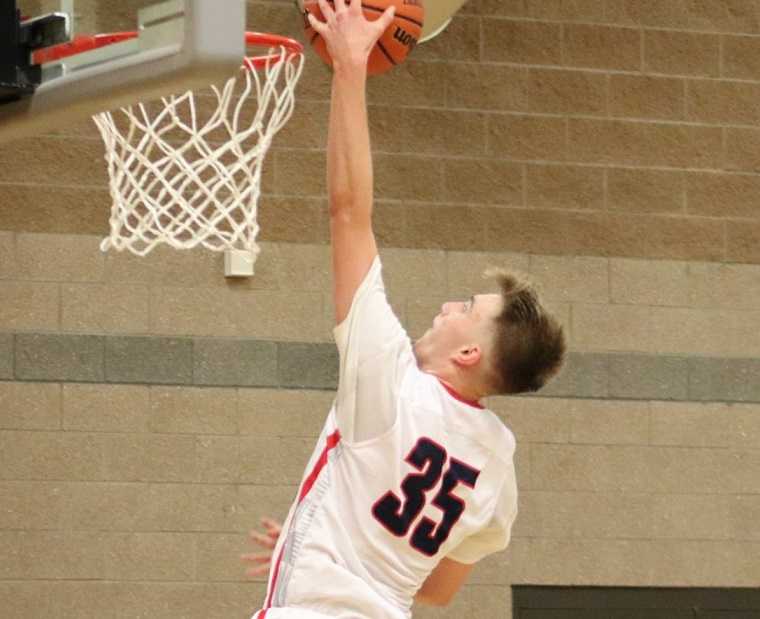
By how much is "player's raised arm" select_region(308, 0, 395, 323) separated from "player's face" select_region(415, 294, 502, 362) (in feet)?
1.15

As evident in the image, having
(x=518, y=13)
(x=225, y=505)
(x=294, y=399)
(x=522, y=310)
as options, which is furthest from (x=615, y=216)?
(x=522, y=310)

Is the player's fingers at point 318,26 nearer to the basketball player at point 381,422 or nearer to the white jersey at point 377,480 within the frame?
the basketball player at point 381,422

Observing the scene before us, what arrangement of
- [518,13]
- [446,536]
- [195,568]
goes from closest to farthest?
[446,536], [195,568], [518,13]

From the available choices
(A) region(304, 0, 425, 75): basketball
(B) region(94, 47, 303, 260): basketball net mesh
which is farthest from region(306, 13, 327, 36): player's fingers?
(B) region(94, 47, 303, 260): basketball net mesh

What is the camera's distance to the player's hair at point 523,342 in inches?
148

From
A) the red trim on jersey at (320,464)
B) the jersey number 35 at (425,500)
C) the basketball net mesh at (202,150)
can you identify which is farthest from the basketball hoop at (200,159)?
the jersey number 35 at (425,500)

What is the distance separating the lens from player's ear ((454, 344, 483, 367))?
3.76 m

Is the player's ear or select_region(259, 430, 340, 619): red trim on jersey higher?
the player's ear

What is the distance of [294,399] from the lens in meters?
6.89

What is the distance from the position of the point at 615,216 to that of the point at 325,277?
144 centimetres

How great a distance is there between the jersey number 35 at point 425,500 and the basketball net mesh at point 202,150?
1942mm

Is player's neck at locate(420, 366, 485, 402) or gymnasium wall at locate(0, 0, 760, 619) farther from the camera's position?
gymnasium wall at locate(0, 0, 760, 619)

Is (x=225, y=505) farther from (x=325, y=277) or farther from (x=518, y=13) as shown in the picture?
(x=518, y=13)

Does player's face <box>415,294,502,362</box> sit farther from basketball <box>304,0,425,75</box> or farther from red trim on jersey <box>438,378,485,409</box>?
basketball <box>304,0,425,75</box>
